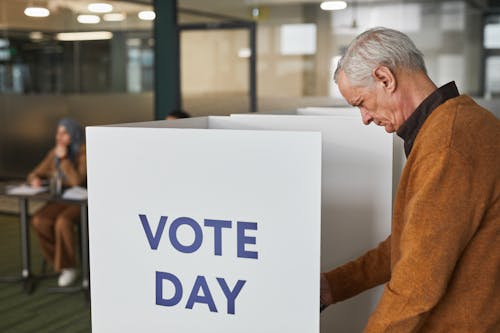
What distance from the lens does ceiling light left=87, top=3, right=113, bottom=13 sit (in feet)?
26.4

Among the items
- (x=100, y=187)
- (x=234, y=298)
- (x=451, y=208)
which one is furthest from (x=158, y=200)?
(x=451, y=208)

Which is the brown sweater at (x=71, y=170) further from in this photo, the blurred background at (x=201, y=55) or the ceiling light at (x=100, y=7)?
the ceiling light at (x=100, y=7)

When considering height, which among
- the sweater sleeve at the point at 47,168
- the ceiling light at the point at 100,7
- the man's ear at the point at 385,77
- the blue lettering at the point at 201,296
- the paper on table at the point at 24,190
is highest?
the ceiling light at the point at 100,7

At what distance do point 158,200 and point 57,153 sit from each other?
12.4ft

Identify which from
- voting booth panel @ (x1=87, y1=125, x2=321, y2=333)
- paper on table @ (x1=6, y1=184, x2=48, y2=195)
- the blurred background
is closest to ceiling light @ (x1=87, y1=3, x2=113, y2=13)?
the blurred background

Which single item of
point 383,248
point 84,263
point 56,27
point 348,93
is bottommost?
point 84,263

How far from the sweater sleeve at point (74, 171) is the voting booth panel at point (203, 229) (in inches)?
137

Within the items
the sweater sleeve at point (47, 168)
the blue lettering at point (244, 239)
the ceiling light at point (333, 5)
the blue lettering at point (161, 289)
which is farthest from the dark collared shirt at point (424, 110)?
the ceiling light at point (333, 5)

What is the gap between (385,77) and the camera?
148 centimetres

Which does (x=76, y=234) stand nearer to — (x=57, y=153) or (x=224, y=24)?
(x=57, y=153)

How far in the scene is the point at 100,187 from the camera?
1772 mm

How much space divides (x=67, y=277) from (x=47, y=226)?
16.9 inches

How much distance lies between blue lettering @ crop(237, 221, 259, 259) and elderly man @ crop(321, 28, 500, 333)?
323 mm

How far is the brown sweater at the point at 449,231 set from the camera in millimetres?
1353
